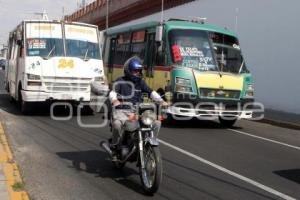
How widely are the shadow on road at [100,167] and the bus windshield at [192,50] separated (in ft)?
16.3

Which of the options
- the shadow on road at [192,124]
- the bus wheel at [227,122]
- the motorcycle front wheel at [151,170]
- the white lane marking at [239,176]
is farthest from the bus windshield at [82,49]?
the motorcycle front wheel at [151,170]

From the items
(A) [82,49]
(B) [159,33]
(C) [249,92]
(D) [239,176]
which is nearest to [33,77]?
(A) [82,49]

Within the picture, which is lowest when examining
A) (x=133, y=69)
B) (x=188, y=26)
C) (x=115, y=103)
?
(x=115, y=103)

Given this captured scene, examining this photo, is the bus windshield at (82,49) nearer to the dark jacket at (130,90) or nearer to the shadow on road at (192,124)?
the shadow on road at (192,124)

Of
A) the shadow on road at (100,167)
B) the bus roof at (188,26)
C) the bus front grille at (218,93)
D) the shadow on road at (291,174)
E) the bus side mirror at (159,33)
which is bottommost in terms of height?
the shadow on road at (291,174)

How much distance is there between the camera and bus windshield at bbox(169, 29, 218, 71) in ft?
45.2

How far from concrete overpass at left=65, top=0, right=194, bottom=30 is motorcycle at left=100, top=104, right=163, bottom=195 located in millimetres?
20818

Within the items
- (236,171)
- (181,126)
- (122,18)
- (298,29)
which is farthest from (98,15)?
(236,171)

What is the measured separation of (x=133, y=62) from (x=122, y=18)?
1275 inches

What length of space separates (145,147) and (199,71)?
700 centimetres

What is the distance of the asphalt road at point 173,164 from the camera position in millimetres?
6848

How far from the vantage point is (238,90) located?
45.5ft

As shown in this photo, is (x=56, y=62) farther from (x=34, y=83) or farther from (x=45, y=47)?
(x=34, y=83)

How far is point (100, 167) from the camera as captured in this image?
324 inches
